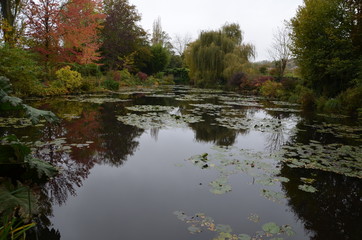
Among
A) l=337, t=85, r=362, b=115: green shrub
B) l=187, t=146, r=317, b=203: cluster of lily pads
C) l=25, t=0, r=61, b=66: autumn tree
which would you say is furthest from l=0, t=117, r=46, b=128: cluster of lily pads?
l=337, t=85, r=362, b=115: green shrub

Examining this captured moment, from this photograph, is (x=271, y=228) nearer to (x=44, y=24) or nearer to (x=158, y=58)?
(x=44, y=24)

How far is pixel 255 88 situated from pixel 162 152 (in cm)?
1933

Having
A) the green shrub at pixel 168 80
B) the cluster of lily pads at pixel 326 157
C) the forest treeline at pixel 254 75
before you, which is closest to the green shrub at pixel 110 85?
the forest treeline at pixel 254 75

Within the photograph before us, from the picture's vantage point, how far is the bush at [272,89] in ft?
59.2

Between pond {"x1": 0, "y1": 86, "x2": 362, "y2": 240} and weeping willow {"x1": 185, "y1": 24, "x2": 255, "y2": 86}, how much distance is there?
62.4 feet

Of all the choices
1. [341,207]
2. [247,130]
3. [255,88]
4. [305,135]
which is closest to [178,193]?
[341,207]

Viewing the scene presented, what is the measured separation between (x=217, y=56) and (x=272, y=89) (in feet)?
25.7

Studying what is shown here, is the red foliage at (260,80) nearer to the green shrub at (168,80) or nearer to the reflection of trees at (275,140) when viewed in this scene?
the reflection of trees at (275,140)

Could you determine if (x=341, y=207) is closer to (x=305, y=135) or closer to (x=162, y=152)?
(x=162, y=152)

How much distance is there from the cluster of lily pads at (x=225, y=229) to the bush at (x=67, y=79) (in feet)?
43.1

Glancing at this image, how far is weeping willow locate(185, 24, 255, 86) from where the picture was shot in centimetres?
2392

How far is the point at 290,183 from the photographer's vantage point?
10.7ft

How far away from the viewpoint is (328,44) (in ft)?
40.6

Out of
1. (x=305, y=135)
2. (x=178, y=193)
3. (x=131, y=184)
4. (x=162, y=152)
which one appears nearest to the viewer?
(x=178, y=193)
